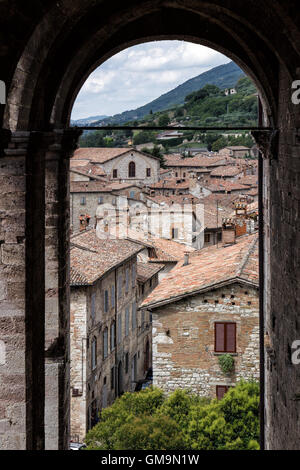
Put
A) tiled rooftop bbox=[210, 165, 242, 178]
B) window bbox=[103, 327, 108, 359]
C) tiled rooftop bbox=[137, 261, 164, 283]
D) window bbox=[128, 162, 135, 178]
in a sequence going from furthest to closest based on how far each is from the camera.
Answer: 1. tiled rooftop bbox=[210, 165, 242, 178]
2. window bbox=[128, 162, 135, 178]
3. tiled rooftop bbox=[137, 261, 164, 283]
4. window bbox=[103, 327, 108, 359]

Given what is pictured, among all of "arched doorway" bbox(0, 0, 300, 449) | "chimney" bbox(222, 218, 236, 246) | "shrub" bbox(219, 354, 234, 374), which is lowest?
"shrub" bbox(219, 354, 234, 374)

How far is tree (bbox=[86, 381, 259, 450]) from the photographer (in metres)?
19.2

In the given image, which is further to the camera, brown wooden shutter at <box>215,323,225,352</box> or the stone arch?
brown wooden shutter at <box>215,323,225,352</box>

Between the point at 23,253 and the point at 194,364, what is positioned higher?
the point at 23,253

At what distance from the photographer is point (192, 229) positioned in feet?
149

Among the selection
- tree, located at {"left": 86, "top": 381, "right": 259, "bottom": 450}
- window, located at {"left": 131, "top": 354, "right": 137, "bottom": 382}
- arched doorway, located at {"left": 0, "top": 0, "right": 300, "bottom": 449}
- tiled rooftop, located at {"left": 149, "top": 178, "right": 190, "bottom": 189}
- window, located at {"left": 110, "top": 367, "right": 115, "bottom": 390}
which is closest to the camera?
arched doorway, located at {"left": 0, "top": 0, "right": 300, "bottom": 449}

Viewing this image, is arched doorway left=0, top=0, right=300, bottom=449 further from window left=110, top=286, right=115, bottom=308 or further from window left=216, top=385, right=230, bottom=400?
window left=110, top=286, right=115, bottom=308

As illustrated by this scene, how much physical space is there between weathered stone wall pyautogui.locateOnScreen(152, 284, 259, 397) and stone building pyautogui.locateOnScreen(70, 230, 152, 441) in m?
3.92

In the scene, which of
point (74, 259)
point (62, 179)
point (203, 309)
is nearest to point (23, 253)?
point (62, 179)

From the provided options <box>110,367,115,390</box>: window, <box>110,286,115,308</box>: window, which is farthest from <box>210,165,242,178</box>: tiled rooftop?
<box>110,286,115,308</box>: window

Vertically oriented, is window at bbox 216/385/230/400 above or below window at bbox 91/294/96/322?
below

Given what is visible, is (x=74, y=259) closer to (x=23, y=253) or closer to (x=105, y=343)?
(x=105, y=343)

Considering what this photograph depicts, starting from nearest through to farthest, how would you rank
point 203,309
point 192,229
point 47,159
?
point 47,159 < point 203,309 < point 192,229

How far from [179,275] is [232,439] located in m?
7.72
